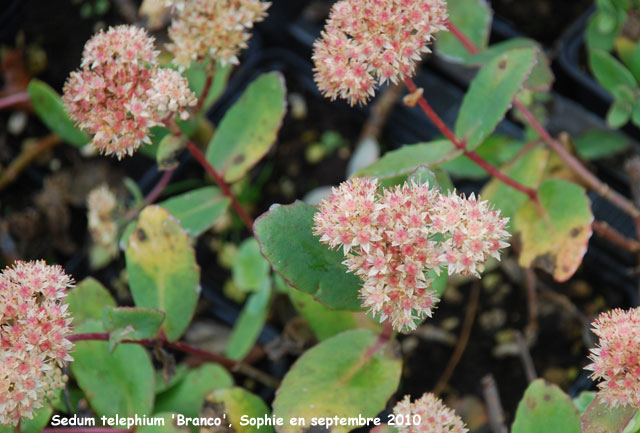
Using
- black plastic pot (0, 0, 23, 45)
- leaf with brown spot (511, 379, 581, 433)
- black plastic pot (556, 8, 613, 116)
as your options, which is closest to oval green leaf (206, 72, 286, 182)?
leaf with brown spot (511, 379, 581, 433)

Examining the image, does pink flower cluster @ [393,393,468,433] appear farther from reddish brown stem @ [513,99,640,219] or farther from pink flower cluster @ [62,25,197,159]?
reddish brown stem @ [513,99,640,219]

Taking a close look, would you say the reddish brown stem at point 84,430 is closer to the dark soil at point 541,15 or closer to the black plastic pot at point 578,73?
the black plastic pot at point 578,73

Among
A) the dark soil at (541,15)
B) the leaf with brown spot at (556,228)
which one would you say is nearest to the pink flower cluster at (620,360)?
the leaf with brown spot at (556,228)

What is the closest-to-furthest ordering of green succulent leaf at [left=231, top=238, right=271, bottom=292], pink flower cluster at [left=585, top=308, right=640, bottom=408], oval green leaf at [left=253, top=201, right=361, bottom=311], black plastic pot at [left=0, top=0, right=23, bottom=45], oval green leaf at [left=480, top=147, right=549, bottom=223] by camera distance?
pink flower cluster at [left=585, top=308, right=640, bottom=408]
oval green leaf at [left=253, top=201, right=361, bottom=311]
oval green leaf at [left=480, top=147, right=549, bottom=223]
green succulent leaf at [left=231, top=238, right=271, bottom=292]
black plastic pot at [left=0, top=0, right=23, bottom=45]

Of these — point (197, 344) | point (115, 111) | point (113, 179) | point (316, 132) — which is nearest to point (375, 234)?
point (115, 111)

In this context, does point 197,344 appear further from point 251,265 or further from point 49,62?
point 49,62
